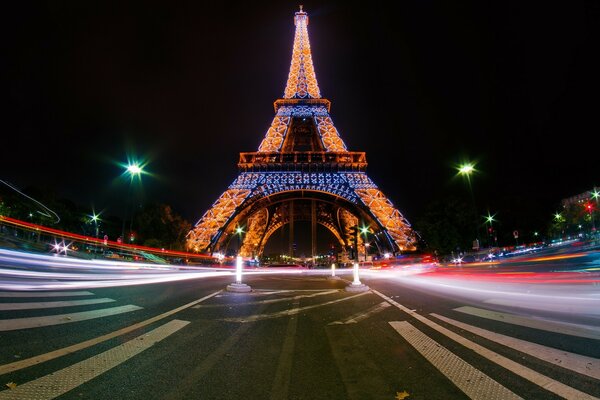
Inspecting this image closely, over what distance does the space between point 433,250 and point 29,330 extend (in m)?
44.7

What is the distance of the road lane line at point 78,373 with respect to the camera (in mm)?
2579

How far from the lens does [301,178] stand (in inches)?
2005

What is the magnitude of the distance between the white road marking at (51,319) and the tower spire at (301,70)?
53.1m

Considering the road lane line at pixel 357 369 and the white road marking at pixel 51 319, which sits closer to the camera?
the road lane line at pixel 357 369

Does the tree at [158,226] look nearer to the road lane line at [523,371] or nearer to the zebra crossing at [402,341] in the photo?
the zebra crossing at [402,341]

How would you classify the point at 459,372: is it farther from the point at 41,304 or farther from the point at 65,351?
the point at 41,304

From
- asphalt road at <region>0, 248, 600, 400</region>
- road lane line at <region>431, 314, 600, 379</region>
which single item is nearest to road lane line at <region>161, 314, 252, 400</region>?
asphalt road at <region>0, 248, 600, 400</region>

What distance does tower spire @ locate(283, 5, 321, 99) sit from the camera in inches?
2237

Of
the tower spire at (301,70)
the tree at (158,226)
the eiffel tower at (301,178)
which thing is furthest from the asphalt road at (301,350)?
the tower spire at (301,70)

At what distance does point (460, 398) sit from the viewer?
2.63 metres

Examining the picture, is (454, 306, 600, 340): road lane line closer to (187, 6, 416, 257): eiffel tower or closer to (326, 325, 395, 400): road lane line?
(326, 325, 395, 400): road lane line

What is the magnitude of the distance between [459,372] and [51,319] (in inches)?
222

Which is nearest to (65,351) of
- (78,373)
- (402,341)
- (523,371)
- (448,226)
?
(78,373)

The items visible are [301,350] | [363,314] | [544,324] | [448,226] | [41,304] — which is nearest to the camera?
[301,350]
